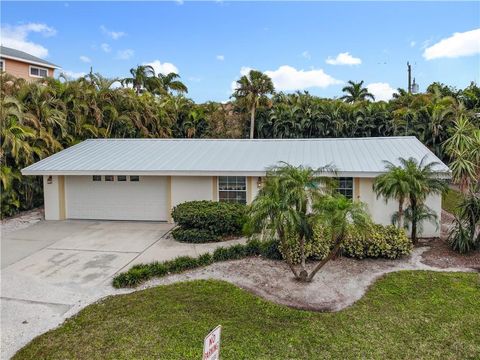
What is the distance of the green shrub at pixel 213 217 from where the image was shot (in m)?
12.0

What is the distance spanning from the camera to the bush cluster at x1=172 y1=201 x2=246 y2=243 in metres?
12.0

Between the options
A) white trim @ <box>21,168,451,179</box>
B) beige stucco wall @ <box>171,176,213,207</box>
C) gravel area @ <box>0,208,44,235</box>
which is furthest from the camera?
beige stucco wall @ <box>171,176,213,207</box>

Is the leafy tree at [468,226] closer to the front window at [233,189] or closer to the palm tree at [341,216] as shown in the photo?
the palm tree at [341,216]

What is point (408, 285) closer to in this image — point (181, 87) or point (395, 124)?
point (395, 124)

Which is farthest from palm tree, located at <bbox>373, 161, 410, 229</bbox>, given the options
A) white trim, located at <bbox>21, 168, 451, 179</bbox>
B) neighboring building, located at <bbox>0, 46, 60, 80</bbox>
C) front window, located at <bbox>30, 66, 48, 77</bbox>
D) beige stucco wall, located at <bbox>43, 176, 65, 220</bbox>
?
front window, located at <bbox>30, 66, 48, 77</bbox>

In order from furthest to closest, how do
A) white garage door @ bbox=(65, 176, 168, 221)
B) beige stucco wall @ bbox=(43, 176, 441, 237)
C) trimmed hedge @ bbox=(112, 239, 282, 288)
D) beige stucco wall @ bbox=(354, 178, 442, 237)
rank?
white garage door @ bbox=(65, 176, 168, 221) → beige stucco wall @ bbox=(354, 178, 442, 237) → beige stucco wall @ bbox=(43, 176, 441, 237) → trimmed hedge @ bbox=(112, 239, 282, 288)

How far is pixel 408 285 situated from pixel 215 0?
1090cm

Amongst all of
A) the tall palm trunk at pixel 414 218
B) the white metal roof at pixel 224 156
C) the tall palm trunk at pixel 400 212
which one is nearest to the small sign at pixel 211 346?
the tall palm trunk at pixel 400 212

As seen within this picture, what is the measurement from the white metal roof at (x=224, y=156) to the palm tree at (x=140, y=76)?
1632 cm

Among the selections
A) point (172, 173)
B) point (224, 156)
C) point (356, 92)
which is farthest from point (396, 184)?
point (356, 92)

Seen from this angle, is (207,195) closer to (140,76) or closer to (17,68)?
(140,76)

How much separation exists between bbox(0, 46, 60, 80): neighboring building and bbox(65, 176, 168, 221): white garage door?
51.5 ft

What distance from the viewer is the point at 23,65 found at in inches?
1161

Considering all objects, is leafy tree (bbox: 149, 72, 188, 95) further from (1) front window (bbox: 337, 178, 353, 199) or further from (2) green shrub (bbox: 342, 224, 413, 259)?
(2) green shrub (bbox: 342, 224, 413, 259)
